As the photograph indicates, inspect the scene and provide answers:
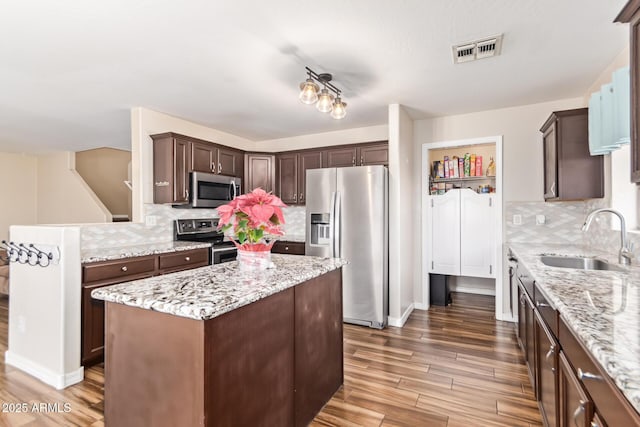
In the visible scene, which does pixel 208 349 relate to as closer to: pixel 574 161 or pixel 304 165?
pixel 574 161

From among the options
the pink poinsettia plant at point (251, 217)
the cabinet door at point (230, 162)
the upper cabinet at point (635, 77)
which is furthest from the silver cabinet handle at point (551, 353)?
the cabinet door at point (230, 162)

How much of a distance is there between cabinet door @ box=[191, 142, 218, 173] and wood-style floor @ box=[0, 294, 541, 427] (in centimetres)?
225

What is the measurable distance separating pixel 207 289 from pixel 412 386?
1.71m

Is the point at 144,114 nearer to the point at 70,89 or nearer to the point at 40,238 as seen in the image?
the point at 70,89

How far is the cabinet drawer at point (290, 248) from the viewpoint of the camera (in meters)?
4.19

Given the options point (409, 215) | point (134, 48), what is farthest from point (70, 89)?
point (409, 215)

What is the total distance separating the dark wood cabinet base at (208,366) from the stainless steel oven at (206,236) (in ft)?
7.46

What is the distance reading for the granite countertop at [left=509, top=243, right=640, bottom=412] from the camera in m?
0.76

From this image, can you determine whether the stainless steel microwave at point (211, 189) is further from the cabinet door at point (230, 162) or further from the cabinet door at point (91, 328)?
the cabinet door at point (91, 328)

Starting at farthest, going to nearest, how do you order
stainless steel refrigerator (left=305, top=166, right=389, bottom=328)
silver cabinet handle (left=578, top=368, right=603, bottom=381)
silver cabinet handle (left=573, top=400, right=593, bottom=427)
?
1. stainless steel refrigerator (left=305, top=166, right=389, bottom=328)
2. silver cabinet handle (left=573, top=400, right=593, bottom=427)
3. silver cabinet handle (left=578, top=368, right=603, bottom=381)

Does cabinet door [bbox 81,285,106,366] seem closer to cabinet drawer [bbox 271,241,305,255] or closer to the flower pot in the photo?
the flower pot

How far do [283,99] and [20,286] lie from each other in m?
2.84

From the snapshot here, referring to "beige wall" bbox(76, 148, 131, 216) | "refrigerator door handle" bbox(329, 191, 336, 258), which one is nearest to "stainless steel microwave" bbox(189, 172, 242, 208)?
"refrigerator door handle" bbox(329, 191, 336, 258)

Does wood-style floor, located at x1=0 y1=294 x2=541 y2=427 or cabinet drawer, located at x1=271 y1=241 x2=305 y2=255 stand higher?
cabinet drawer, located at x1=271 y1=241 x2=305 y2=255
